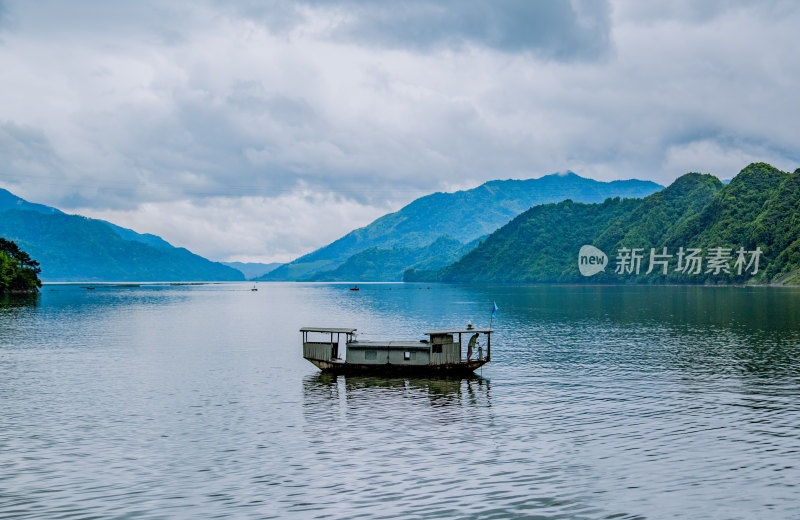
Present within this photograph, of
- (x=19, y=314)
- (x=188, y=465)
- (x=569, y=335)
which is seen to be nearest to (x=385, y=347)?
(x=188, y=465)

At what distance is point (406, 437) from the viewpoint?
39656 mm

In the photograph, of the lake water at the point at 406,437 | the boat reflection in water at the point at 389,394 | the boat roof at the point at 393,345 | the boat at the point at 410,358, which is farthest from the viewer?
the boat roof at the point at 393,345

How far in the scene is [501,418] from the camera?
45125mm

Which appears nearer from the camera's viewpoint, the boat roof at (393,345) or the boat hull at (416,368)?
the boat hull at (416,368)

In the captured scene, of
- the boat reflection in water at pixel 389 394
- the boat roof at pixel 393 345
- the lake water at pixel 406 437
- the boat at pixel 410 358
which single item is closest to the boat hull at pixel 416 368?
the boat at pixel 410 358

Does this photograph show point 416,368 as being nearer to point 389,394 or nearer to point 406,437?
point 389,394

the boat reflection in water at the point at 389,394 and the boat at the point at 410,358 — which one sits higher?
the boat at the point at 410,358

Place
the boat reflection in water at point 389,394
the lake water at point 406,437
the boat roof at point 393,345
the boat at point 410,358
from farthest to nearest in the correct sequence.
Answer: the boat roof at point 393,345 → the boat at point 410,358 → the boat reflection in water at point 389,394 → the lake water at point 406,437

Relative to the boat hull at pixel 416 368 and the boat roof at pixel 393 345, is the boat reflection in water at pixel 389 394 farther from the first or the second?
the boat roof at pixel 393 345

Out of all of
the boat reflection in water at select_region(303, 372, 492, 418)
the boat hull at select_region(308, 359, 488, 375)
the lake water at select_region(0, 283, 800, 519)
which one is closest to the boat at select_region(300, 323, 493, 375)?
the boat hull at select_region(308, 359, 488, 375)

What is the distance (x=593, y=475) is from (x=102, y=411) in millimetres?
36671

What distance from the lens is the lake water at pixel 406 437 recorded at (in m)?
28.4

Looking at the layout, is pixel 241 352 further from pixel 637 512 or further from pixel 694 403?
pixel 637 512

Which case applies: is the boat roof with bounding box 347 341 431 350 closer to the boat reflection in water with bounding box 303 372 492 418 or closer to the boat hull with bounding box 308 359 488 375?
the boat hull with bounding box 308 359 488 375
